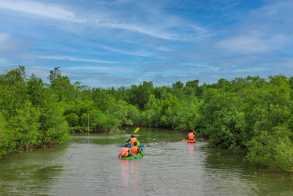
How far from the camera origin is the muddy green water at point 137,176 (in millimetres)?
30281

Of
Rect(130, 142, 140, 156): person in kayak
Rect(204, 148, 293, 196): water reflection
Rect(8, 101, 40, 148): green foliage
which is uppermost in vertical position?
Rect(8, 101, 40, 148): green foliage

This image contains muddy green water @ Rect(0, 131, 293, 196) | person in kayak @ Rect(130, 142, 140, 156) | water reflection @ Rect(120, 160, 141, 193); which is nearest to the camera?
muddy green water @ Rect(0, 131, 293, 196)

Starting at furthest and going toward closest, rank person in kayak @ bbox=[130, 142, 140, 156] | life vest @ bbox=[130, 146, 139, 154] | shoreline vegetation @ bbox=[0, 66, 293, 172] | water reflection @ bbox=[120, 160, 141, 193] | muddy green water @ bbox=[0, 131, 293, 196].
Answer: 1. life vest @ bbox=[130, 146, 139, 154]
2. person in kayak @ bbox=[130, 142, 140, 156]
3. shoreline vegetation @ bbox=[0, 66, 293, 172]
4. water reflection @ bbox=[120, 160, 141, 193]
5. muddy green water @ bbox=[0, 131, 293, 196]

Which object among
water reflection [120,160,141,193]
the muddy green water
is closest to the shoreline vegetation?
the muddy green water

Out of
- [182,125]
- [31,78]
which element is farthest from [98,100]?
[31,78]

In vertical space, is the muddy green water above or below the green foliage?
below

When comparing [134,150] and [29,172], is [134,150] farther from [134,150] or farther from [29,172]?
[29,172]

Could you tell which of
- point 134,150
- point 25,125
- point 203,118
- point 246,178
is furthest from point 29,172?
point 203,118

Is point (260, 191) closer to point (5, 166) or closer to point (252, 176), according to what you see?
point (252, 176)

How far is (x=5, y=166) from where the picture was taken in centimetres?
4069

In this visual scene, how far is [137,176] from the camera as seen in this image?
3588 centimetres

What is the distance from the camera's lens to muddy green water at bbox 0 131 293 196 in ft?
99.3

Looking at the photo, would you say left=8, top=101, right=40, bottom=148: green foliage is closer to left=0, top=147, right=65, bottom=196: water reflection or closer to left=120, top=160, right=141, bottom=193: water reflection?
left=0, top=147, right=65, bottom=196: water reflection

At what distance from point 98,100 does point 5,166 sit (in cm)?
6307
